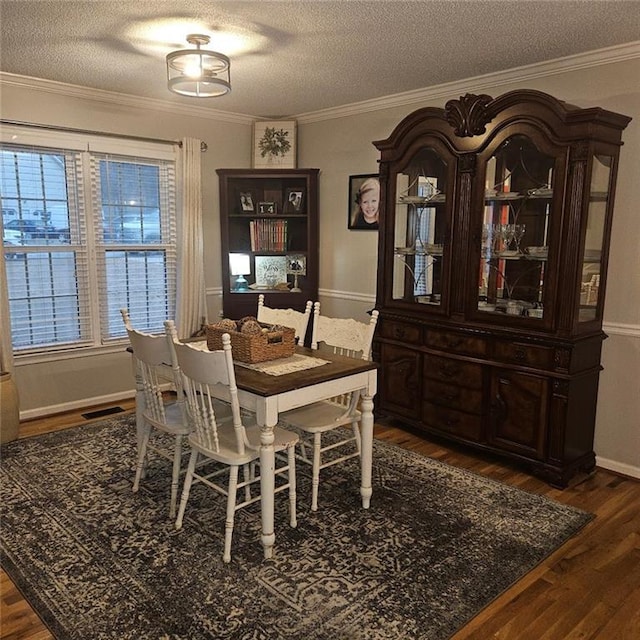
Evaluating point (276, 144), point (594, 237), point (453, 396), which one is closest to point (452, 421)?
point (453, 396)

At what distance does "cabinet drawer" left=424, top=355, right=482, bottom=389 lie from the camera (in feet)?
11.4

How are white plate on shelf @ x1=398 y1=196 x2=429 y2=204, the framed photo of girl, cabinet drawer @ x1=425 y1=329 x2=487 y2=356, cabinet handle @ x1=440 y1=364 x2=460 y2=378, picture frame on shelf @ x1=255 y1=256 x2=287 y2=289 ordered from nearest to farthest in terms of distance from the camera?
cabinet drawer @ x1=425 y1=329 x2=487 y2=356 < cabinet handle @ x1=440 y1=364 x2=460 y2=378 < white plate on shelf @ x1=398 y1=196 x2=429 y2=204 < the framed photo of girl < picture frame on shelf @ x1=255 y1=256 x2=287 y2=289

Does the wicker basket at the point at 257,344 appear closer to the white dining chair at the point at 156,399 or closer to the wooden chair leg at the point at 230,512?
the white dining chair at the point at 156,399

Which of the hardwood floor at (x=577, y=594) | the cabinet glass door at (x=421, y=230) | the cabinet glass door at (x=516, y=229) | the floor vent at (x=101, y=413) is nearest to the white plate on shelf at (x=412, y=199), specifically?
the cabinet glass door at (x=421, y=230)

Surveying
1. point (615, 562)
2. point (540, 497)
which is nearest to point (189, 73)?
point (540, 497)

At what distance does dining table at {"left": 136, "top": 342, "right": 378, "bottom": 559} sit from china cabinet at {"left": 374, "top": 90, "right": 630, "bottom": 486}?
945 millimetres

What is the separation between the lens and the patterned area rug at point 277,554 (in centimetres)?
207

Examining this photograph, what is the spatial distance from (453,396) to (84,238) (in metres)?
2.99

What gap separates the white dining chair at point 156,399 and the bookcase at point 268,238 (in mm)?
1988

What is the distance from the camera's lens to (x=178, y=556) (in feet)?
8.04

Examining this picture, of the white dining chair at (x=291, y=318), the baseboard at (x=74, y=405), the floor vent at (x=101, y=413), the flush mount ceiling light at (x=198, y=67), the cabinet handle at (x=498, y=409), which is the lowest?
the floor vent at (x=101, y=413)

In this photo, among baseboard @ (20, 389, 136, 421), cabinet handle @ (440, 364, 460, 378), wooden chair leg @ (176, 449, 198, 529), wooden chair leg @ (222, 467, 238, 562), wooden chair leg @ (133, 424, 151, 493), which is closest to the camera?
wooden chair leg @ (222, 467, 238, 562)

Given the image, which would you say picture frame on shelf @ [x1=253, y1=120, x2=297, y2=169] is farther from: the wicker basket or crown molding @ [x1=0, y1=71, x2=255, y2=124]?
the wicker basket

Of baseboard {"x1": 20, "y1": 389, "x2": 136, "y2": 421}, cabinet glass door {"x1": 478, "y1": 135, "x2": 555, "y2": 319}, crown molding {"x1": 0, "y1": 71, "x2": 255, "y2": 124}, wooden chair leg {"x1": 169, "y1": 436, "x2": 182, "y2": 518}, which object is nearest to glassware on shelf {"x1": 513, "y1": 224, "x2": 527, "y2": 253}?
cabinet glass door {"x1": 478, "y1": 135, "x2": 555, "y2": 319}
